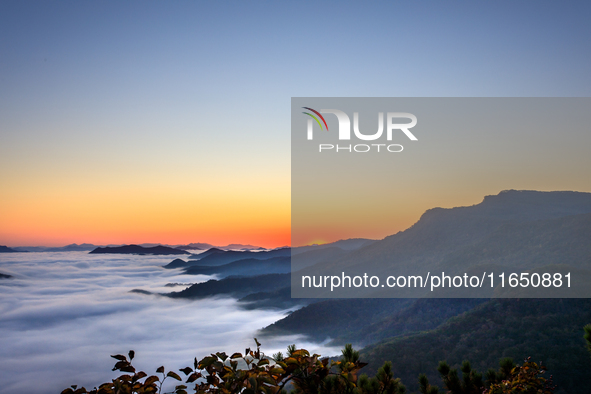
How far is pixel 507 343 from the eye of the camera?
56312 millimetres

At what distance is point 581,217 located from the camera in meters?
134

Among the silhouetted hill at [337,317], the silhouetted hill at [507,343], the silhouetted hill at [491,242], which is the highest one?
the silhouetted hill at [491,242]

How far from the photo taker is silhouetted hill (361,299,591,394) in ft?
157

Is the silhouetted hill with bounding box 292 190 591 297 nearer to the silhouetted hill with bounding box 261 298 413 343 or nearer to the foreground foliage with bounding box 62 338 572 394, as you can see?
the silhouetted hill with bounding box 261 298 413 343

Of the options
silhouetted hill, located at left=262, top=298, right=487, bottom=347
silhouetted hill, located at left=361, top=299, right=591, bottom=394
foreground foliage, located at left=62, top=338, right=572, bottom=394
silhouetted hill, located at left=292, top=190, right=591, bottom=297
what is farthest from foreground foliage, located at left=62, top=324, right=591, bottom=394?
silhouetted hill, located at left=292, top=190, right=591, bottom=297

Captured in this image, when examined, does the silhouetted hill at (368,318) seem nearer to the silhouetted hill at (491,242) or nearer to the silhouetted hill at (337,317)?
the silhouetted hill at (337,317)

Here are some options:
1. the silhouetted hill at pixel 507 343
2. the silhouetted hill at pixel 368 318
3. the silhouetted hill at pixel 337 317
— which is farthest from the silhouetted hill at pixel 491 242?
the silhouetted hill at pixel 507 343

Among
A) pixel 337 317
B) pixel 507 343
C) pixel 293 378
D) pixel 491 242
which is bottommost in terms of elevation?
pixel 337 317

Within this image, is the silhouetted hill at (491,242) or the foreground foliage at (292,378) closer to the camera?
the foreground foliage at (292,378)

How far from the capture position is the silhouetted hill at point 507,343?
47938mm

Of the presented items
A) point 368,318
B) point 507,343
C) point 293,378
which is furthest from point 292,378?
point 368,318

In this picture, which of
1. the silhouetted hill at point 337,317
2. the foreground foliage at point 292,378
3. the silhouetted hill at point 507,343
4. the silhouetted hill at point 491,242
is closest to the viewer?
the foreground foliage at point 292,378

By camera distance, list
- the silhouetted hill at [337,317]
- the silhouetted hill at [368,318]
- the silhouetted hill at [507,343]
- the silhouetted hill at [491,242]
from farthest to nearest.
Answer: the silhouetted hill at [337,317], the silhouetted hill at [491,242], the silhouetted hill at [368,318], the silhouetted hill at [507,343]

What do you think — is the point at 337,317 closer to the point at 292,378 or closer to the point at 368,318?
the point at 368,318
